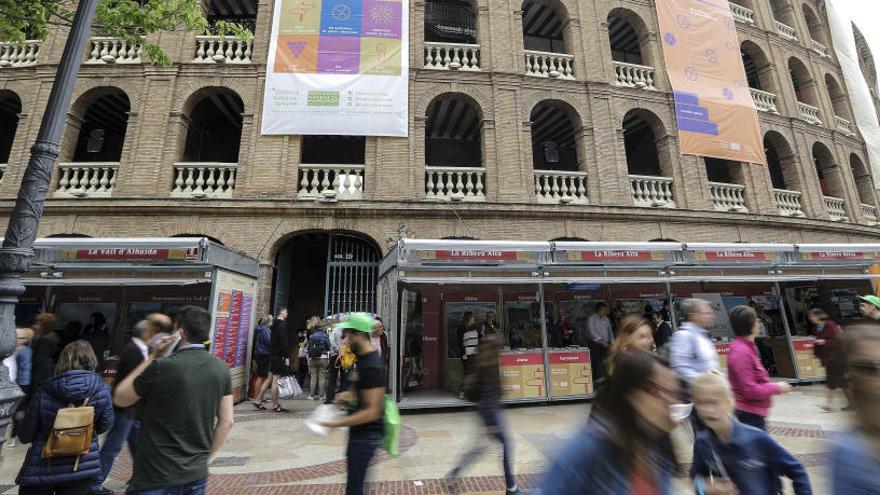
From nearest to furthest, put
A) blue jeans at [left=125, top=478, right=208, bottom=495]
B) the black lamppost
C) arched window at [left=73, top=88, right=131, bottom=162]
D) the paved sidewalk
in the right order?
blue jeans at [left=125, top=478, right=208, bottom=495]
the black lamppost
the paved sidewalk
arched window at [left=73, top=88, right=131, bottom=162]

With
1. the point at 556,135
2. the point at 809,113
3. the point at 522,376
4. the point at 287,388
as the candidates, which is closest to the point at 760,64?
the point at 809,113

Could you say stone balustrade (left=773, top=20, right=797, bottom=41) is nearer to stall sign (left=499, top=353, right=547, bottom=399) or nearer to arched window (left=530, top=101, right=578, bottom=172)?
arched window (left=530, top=101, right=578, bottom=172)

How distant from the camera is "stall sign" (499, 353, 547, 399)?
8.87m

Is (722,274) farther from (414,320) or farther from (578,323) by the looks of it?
(414,320)

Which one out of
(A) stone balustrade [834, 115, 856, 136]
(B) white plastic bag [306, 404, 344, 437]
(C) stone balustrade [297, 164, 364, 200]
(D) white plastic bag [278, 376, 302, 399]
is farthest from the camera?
(A) stone balustrade [834, 115, 856, 136]

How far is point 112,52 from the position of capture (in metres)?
12.4

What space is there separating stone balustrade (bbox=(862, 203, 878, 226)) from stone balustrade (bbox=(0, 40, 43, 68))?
29.4 meters

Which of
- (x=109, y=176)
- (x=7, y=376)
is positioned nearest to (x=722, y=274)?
(x=7, y=376)

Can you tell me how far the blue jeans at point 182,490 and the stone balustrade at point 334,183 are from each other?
9.27 m

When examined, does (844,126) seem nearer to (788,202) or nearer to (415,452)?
(788,202)

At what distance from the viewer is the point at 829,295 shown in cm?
1213

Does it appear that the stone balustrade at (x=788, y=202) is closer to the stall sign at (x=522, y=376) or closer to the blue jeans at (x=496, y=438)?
the stall sign at (x=522, y=376)

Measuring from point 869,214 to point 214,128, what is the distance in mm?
25519

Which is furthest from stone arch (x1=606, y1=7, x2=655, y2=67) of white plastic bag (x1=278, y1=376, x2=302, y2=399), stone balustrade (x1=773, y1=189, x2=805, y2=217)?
white plastic bag (x1=278, y1=376, x2=302, y2=399)
